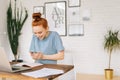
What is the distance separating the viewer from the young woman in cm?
216

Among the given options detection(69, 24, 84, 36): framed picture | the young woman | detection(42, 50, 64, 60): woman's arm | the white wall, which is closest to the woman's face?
the young woman

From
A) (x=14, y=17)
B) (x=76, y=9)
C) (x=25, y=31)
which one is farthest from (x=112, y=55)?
(x=14, y=17)

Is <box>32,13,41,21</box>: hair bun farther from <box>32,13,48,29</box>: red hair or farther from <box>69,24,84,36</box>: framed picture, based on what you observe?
<box>69,24,84,36</box>: framed picture

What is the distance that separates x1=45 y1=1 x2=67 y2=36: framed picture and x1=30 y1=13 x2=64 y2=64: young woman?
2.27m

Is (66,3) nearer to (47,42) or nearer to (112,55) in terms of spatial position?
(112,55)

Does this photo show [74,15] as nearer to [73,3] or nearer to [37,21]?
[73,3]

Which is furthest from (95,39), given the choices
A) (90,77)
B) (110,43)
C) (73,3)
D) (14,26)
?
(14,26)

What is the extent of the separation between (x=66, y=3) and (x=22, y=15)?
1211mm

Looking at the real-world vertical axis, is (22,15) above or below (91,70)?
above

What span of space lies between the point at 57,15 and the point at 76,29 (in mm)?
566

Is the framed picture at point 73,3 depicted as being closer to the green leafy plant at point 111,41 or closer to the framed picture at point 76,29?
the framed picture at point 76,29

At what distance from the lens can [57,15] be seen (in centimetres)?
465

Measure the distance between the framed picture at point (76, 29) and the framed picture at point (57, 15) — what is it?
0.14m

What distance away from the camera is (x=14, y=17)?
5016mm
